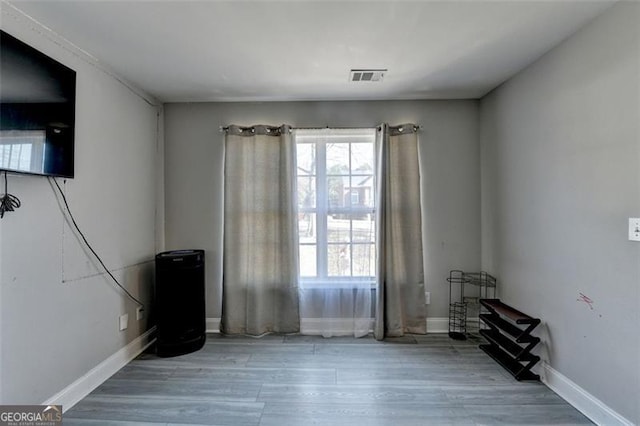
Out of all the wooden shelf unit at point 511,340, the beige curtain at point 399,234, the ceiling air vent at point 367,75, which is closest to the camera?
the wooden shelf unit at point 511,340

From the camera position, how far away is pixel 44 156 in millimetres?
1667

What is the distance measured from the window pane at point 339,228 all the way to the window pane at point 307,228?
0.16 metres

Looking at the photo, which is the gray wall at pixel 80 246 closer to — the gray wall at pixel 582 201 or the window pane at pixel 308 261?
the window pane at pixel 308 261

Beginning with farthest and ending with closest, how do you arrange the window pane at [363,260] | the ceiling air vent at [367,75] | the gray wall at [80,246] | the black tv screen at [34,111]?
1. the window pane at [363,260]
2. the ceiling air vent at [367,75]
3. the gray wall at [80,246]
4. the black tv screen at [34,111]

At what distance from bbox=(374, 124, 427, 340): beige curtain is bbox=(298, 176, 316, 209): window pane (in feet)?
2.20

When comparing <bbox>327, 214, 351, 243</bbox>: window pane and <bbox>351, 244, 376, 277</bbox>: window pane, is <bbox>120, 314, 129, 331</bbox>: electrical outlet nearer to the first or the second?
<bbox>327, 214, 351, 243</bbox>: window pane

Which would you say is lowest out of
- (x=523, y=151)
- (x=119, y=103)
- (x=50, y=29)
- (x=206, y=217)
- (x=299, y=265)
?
(x=299, y=265)

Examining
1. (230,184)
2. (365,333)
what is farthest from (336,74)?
(365,333)

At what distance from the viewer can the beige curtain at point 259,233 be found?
115 inches

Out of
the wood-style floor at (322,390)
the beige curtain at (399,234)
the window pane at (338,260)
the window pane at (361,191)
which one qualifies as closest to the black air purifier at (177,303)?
the wood-style floor at (322,390)

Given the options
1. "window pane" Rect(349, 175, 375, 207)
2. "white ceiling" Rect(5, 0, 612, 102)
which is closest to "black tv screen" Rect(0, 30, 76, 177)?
"white ceiling" Rect(5, 0, 612, 102)

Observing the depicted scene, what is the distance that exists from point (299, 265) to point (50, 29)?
8.23 ft

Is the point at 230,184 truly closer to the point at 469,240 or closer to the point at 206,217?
the point at 206,217

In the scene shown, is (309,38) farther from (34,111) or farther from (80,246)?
(80,246)
